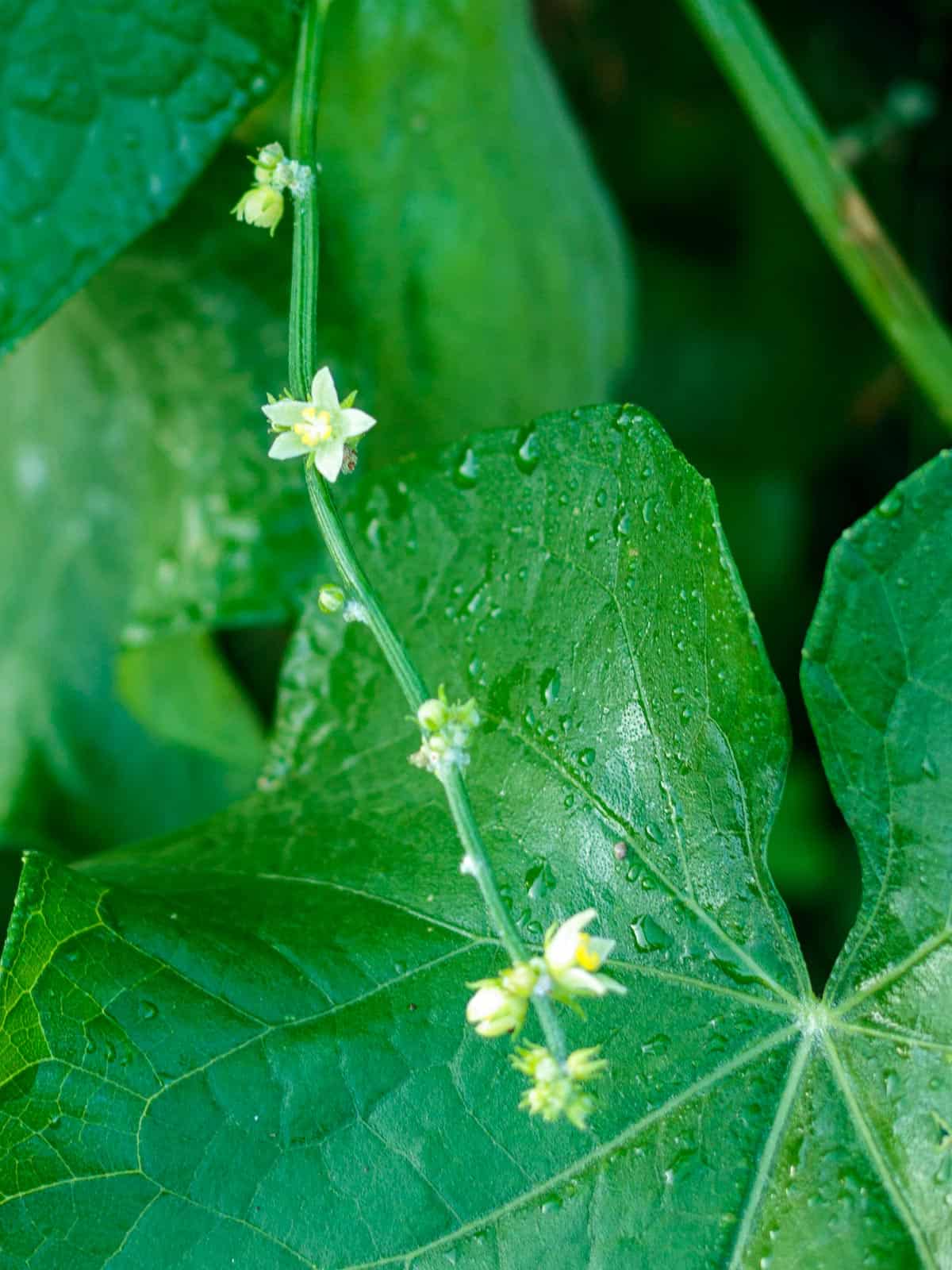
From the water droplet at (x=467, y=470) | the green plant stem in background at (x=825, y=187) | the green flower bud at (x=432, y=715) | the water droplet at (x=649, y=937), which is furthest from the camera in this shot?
the green plant stem in background at (x=825, y=187)

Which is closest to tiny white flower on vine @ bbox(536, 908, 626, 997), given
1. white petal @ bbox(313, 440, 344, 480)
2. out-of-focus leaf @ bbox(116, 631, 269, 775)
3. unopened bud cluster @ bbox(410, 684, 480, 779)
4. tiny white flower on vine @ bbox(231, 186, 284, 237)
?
unopened bud cluster @ bbox(410, 684, 480, 779)

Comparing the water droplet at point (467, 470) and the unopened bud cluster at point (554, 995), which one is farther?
the water droplet at point (467, 470)

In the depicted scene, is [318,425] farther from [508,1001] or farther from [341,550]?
[508,1001]

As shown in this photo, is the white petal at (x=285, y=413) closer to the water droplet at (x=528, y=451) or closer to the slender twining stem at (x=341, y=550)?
the slender twining stem at (x=341, y=550)

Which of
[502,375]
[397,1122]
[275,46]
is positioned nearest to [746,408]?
[502,375]

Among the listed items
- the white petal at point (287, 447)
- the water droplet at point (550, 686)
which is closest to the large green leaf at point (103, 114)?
the white petal at point (287, 447)

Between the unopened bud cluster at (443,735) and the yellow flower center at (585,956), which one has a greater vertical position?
the unopened bud cluster at (443,735)

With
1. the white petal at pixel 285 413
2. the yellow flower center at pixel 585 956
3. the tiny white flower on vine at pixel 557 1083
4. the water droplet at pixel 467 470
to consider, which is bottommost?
the tiny white flower on vine at pixel 557 1083
